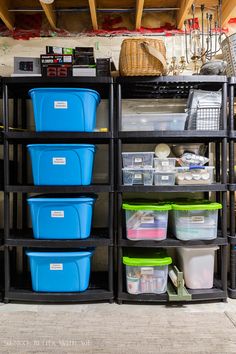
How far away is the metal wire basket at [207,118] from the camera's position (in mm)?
2229

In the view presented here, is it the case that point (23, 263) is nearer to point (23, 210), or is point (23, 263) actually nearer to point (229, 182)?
point (23, 210)

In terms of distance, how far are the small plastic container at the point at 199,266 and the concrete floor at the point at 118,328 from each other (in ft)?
0.53

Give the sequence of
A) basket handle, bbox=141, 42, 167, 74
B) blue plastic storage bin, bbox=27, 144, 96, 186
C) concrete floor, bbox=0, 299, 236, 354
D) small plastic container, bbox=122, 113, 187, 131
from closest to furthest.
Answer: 1. concrete floor, bbox=0, 299, 236, 354
2. basket handle, bbox=141, 42, 167, 74
3. blue plastic storage bin, bbox=27, 144, 96, 186
4. small plastic container, bbox=122, 113, 187, 131

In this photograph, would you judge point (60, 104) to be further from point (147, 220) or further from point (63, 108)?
point (147, 220)

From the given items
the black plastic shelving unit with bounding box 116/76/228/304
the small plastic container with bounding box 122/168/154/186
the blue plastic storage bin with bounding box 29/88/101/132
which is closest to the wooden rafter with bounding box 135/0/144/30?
the black plastic shelving unit with bounding box 116/76/228/304

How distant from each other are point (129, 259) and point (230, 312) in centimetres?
82

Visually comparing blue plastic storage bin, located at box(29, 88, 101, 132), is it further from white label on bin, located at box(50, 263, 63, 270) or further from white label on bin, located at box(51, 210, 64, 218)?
white label on bin, located at box(50, 263, 63, 270)

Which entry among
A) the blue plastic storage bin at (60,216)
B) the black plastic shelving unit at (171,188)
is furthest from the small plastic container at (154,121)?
the blue plastic storage bin at (60,216)

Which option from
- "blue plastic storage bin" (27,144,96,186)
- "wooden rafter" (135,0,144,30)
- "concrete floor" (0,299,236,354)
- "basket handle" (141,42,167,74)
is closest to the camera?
"concrete floor" (0,299,236,354)

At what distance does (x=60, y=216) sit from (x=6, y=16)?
1.85 m

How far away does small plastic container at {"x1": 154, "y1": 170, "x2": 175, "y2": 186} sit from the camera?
2215 millimetres

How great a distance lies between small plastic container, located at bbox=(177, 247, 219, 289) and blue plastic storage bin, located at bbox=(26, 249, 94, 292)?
2.56ft

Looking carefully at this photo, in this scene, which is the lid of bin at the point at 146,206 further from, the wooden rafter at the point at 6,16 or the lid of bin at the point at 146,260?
the wooden rafter at the point at 6,16

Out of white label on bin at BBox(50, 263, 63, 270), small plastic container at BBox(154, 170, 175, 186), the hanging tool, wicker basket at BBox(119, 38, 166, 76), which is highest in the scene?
wicker basket at BBox(119, 38, 166, 76)
